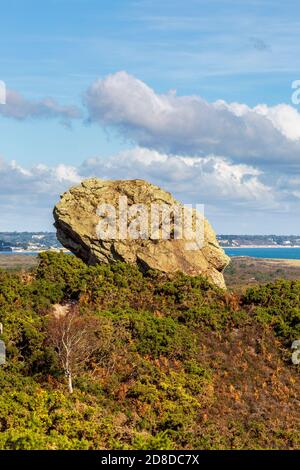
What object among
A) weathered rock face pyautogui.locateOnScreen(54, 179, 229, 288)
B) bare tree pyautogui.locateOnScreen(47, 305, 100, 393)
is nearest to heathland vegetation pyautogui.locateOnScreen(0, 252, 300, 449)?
bare tree pyautogui.locateOnScreen(47, 305, 100, 393)

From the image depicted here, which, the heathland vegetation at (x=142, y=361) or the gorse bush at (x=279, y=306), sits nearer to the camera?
the heathland vegetation at (x=142, y=361)

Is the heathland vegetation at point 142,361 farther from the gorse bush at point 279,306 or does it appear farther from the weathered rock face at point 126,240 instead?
the weathered rock face at point 126,240

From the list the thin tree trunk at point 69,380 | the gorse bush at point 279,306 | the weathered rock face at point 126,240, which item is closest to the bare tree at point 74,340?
the thin tree trunk at point 69,380

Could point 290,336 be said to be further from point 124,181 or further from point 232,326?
point 124,181

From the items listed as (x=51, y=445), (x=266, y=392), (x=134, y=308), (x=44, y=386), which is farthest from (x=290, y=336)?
(x=51, y=445)

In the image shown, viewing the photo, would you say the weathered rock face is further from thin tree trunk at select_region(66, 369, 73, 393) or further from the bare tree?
thin tree trunk at select_region(66, 369, 73, 393)

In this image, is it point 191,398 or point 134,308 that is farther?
point 134,308
